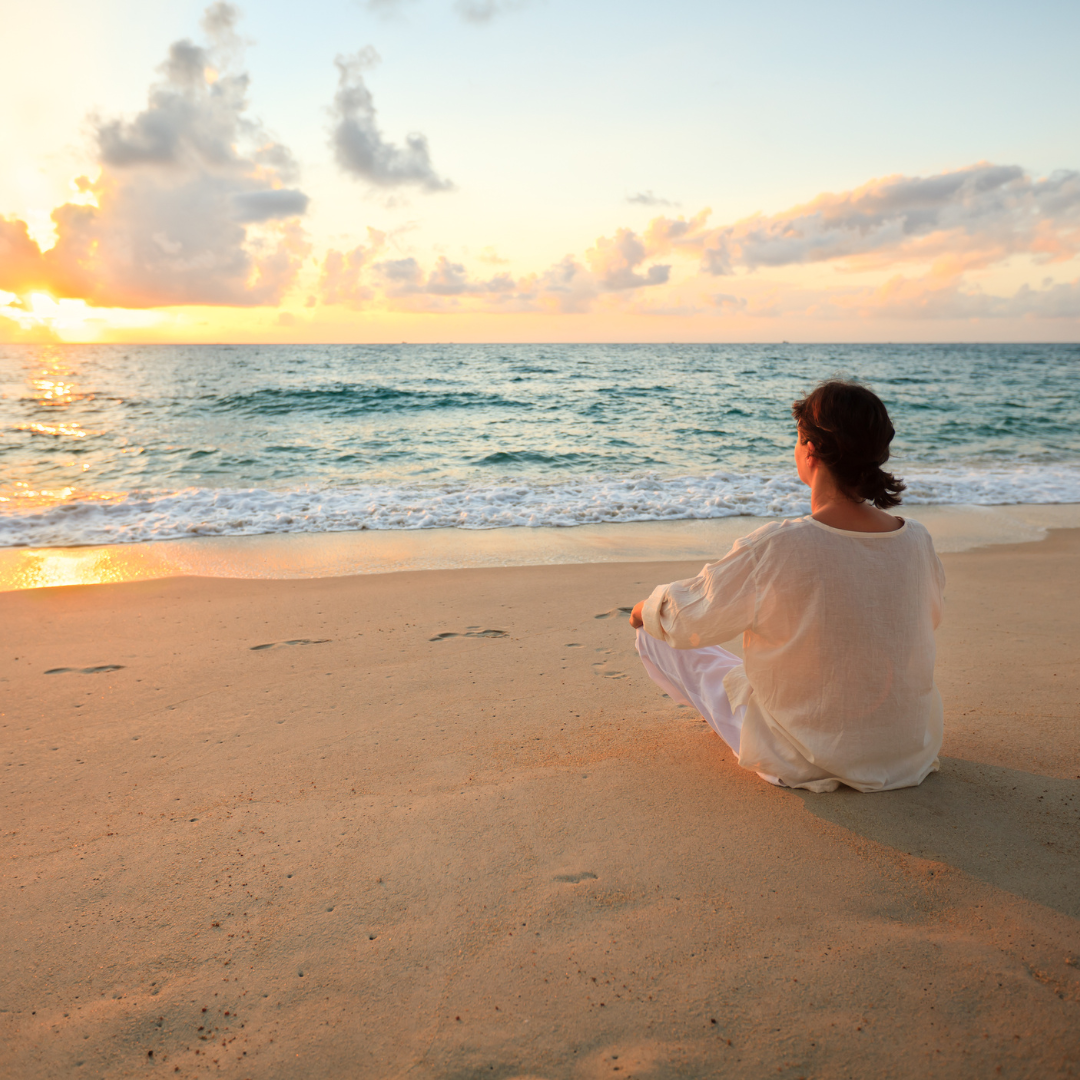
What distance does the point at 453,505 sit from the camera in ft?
28.5

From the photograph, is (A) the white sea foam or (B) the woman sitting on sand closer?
(B) the woman sitting on sand

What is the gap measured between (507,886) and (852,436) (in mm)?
1683

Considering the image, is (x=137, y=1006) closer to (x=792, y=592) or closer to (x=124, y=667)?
(x=792, y=592)

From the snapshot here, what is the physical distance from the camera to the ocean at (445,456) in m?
8.25

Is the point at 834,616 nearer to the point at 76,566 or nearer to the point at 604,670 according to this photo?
the point at 604,670

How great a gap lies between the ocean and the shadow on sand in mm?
1473

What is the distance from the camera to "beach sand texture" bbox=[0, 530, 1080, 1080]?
5.12 ft

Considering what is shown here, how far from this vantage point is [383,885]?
2.07 metres

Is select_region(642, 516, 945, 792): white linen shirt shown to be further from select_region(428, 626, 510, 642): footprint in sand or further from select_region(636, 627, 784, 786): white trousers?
select_region(428, 626, 510, 642): footprint in sand

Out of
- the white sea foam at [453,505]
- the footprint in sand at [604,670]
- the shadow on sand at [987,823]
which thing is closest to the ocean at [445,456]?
the white sea foam at [453,505]

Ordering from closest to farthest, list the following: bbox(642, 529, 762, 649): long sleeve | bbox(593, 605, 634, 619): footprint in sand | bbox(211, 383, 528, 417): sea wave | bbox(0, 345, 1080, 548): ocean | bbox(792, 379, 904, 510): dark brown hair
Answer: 1. bbox(792, 379, 904, 510): dark brown hair
2. bbox(642, 529, 762, 649): long sleeve
3. bbox(593, 605, 634, 619): footprint in sand
4. bbox(0, 345, 1080, 548): ocean
5. bbox(211, 383, 528, 417): sea wave

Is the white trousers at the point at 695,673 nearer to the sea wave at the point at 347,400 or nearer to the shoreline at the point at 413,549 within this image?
the shoreline at the point at 413,549

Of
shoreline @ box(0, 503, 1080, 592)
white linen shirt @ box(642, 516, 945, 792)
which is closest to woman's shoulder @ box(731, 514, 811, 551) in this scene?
white linen shirt @ box(642, 516, 945, 792)

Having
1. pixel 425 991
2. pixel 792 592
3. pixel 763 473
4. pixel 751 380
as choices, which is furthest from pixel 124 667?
pixel 751 380
